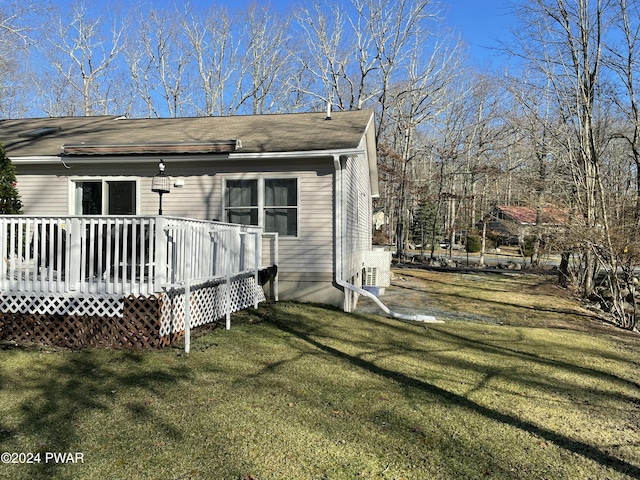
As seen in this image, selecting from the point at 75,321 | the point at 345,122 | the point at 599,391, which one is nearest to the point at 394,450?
the point at 599,391

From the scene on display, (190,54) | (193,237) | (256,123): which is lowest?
(193,237)

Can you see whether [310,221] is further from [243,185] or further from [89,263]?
[89,263]

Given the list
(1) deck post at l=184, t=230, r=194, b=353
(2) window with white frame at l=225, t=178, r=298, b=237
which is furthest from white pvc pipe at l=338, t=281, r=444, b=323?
(1) deck post at l=184, t=230, r=194, b=353

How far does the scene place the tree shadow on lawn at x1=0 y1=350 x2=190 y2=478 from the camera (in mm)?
2988

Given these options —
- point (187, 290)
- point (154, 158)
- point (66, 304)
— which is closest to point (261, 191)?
point (154, 158)

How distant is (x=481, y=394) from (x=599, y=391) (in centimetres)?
144

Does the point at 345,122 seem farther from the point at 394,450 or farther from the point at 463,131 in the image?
the point at 463,131

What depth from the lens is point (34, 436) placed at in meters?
3.03

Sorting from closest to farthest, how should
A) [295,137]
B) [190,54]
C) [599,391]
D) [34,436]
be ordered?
[34,436], [599,391], [295,137], [190,54]

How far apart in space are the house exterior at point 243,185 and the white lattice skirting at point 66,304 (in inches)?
149

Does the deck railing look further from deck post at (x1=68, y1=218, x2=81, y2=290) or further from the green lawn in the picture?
the green lawn

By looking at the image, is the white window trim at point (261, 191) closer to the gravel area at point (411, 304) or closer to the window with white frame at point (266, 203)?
the window with white frame at point (266, 203)

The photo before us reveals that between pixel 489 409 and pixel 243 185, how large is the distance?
6.49 m

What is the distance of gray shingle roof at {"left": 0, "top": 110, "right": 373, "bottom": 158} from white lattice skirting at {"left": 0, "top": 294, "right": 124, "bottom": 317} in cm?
427
